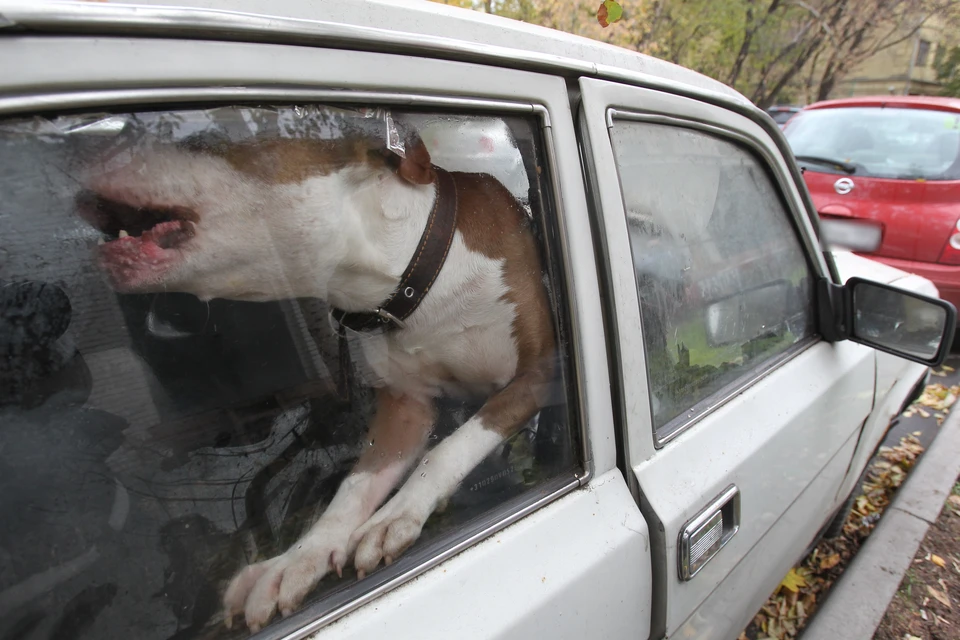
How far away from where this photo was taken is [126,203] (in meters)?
0.92

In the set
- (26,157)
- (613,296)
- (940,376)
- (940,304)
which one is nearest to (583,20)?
(940,376)

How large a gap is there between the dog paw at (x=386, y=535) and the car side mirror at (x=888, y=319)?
1.74 metres

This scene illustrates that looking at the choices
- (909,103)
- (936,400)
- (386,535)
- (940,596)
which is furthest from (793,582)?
(909,103)

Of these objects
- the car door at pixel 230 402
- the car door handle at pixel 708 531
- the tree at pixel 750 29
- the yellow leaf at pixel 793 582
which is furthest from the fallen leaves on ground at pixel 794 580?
the tree at pixel 750 29

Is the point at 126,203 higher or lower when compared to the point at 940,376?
higher

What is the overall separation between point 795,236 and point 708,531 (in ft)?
4.23

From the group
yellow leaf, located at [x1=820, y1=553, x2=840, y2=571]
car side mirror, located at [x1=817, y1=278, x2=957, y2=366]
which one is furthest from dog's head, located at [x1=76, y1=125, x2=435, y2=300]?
Answer: yellow leaf, located at [x1=820, y1=553, x2=840, y2=571]

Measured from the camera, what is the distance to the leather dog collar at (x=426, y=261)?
150 cm

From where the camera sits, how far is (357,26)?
2.99 feet

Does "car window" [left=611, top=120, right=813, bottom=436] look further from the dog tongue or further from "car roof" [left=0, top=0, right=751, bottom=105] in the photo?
the dog tongue

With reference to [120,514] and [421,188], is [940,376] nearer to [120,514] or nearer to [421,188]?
[421,188]

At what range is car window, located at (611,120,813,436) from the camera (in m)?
1.46

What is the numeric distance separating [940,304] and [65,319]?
2577mm

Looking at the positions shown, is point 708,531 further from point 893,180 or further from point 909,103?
point 909,103
